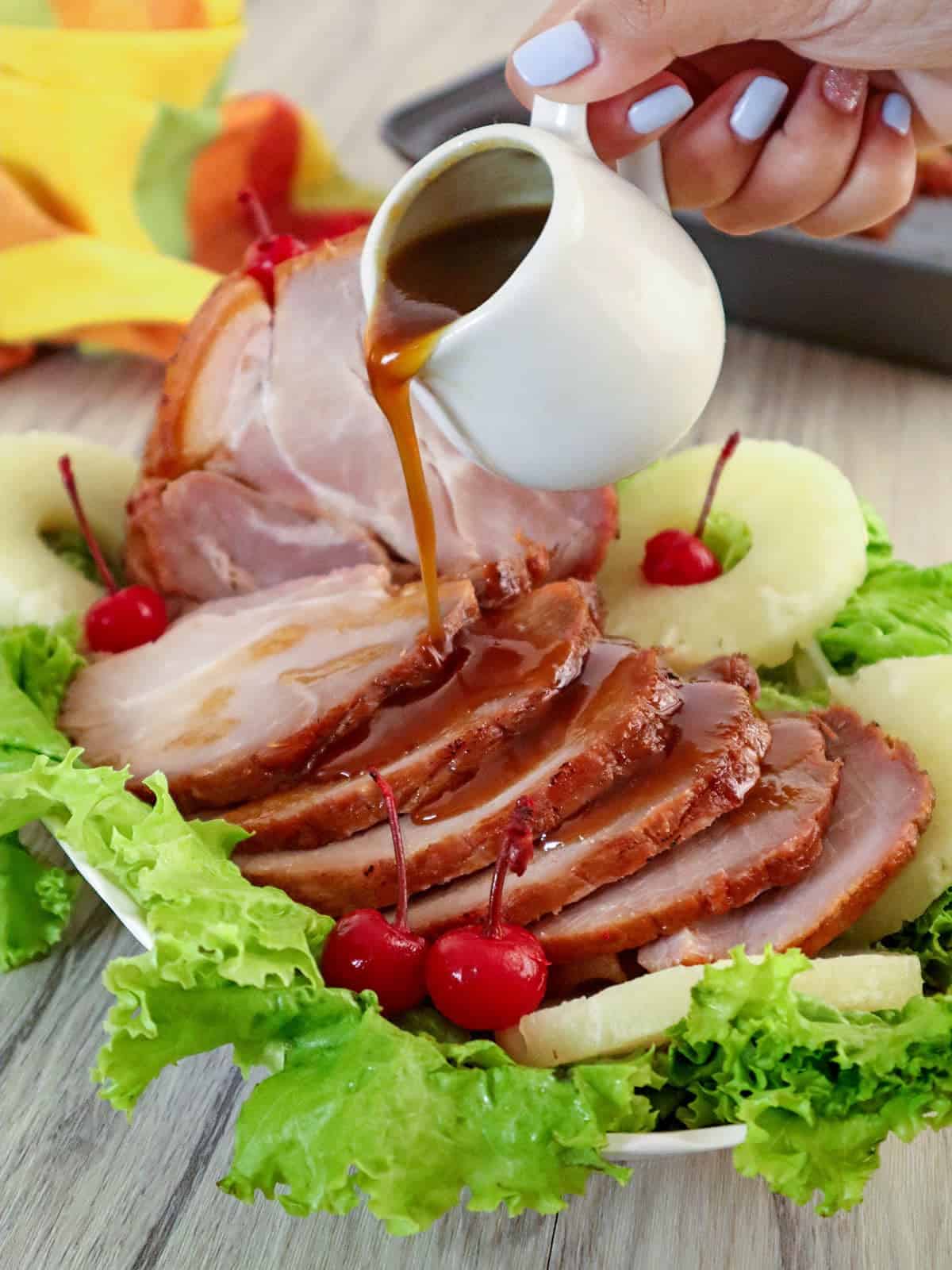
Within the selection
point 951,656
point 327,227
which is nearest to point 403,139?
point 327,227

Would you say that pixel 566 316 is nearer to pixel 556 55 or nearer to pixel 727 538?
pixel 556 55

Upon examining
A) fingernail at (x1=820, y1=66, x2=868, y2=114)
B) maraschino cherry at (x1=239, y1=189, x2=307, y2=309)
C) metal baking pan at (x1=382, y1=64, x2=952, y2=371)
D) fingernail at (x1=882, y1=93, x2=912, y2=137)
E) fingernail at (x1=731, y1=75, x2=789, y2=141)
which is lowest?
metal baking pan at (x1=382, y1=64, x2=952, y2=371)

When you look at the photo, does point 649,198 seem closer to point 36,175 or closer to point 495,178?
point 495,178

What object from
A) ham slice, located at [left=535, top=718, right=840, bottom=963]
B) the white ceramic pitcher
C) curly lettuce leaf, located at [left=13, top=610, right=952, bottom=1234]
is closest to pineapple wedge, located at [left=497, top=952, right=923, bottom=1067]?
curly lettuce leaf, located at [left=13, top=610, right=952, bottom=1234]

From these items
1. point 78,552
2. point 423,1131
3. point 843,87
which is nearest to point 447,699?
point 423,1131

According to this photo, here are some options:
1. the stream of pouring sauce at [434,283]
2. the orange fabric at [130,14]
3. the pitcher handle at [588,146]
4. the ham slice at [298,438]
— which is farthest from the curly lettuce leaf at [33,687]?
the orange fabric at [130,14]

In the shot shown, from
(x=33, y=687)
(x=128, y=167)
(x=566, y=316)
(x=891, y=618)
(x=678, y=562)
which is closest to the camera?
(x=566, y=316)

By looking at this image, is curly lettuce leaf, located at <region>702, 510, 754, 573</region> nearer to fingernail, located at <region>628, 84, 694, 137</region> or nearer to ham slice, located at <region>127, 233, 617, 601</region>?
ham slice, located at <region>127, 233, 617, 601</region>
